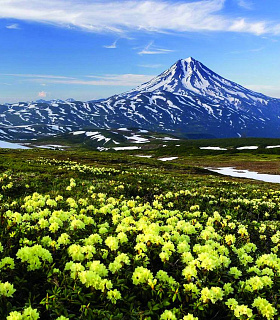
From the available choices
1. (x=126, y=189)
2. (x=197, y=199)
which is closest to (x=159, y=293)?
(x=197, y=199)

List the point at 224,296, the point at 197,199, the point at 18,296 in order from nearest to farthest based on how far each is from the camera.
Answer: the point at 18,296, the point at 224,296, the point at 197,199

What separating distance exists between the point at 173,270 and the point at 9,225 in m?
4.22

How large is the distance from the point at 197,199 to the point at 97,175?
36.1ft

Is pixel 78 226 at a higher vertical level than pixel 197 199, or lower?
higher

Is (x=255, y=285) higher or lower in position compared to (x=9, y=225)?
lower

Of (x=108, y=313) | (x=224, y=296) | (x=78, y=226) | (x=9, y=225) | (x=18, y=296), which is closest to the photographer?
(x=108, y=313)

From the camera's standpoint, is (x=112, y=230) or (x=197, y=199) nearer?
(x=112, y=230)

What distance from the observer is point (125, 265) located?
5.62 meters

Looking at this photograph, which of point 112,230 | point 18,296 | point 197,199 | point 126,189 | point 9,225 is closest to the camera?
point 18,296

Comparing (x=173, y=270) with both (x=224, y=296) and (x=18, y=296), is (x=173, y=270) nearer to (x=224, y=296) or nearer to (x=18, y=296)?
(x=224, y=296)

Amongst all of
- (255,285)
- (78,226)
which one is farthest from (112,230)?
(255,285)

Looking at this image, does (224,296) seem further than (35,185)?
No

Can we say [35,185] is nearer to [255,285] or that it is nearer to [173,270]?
[173,270]

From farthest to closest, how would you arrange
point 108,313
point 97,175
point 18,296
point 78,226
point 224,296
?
1. point 97,175
2. point 78,226
3. point 224,296
4. point 18,296
5. point 108,313
